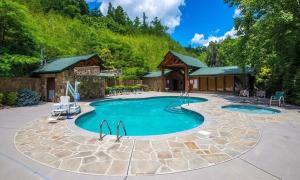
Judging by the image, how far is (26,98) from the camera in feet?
41.5

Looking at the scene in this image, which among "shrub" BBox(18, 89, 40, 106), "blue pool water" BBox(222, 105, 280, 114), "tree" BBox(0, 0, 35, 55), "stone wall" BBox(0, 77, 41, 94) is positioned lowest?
"blue pool water" BBox(222, 105, 280, 114)

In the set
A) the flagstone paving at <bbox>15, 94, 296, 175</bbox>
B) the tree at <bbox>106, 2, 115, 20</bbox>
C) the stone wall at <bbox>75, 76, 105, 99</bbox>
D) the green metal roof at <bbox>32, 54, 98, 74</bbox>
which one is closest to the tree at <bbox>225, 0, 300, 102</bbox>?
the flagstone paving at <bbox>15, 94, 296, 175</bbox>

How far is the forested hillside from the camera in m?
13.4

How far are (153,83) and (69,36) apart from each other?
1644 cm

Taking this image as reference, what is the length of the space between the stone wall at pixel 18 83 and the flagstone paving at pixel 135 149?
7.94 metres

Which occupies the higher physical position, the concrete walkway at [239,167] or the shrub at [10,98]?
the shrub at [10,98]

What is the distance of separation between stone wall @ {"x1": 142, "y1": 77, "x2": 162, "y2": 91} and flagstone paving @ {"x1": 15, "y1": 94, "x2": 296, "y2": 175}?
2047cm

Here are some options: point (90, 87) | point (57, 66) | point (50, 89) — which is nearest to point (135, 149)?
point (50, 89)

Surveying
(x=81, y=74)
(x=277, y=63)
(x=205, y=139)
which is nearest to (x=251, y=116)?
(x=205, y=139)

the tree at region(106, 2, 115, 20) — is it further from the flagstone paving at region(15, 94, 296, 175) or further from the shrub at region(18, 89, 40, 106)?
the flagstone paving at region(15, 94, 296, 175)

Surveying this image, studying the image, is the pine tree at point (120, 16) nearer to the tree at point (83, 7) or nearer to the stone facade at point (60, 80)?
the tree at point (83, 7)

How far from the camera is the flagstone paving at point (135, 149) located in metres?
3.77

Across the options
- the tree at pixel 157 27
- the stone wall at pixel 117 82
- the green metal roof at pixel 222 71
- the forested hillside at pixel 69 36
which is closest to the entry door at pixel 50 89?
the forested hillside at pixel 69 36

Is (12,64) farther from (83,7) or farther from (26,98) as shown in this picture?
(83,7)
